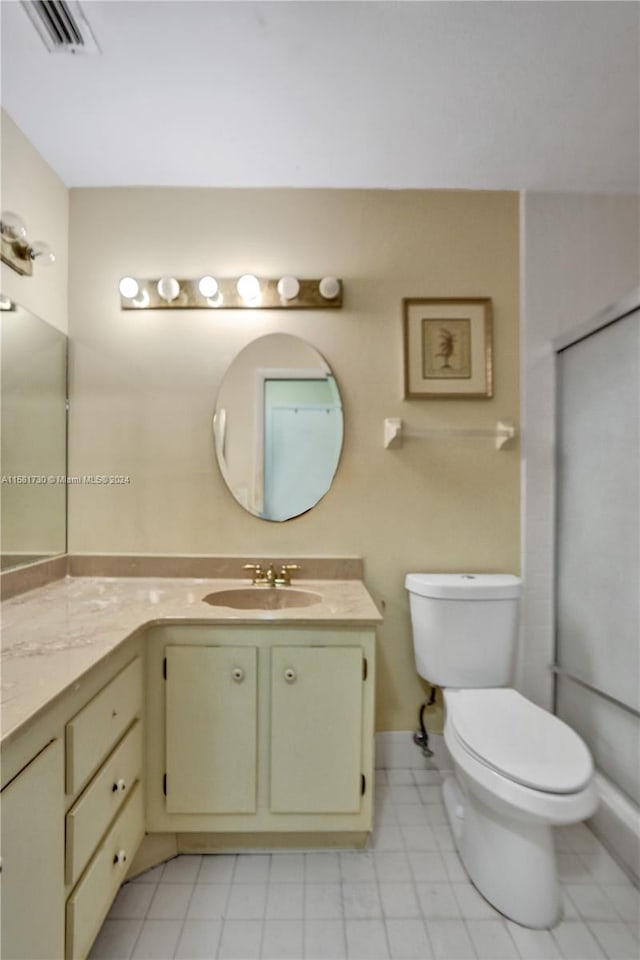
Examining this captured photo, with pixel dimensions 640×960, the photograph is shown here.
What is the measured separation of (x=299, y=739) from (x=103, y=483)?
46.9 inches

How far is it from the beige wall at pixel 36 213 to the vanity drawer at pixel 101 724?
1.28 metres

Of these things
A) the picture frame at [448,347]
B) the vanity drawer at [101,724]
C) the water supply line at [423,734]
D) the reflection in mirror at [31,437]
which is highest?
the picture frame at [448,347]

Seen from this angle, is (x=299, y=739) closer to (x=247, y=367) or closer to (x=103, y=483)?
(x=103, y=483)

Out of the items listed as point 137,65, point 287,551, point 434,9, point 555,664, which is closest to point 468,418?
point 287,551

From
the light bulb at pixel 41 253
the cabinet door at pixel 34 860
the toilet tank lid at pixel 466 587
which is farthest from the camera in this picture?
the toilet tank lid at pixel 466 587

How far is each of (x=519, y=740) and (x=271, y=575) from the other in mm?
941

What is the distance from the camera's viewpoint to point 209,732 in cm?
140

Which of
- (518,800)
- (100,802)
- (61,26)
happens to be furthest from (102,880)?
(61,26)

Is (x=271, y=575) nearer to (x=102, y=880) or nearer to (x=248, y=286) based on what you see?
(x=102, y=880)

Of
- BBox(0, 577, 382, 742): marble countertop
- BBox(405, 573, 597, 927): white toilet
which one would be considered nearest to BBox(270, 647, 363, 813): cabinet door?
BBox(0, 577, 382, 742): marble countertop

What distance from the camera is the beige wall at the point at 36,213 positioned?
153 centimetres

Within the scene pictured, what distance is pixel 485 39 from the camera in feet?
4.14

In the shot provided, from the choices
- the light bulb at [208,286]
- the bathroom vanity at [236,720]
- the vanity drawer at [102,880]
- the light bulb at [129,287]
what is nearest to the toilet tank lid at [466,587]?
the bathroom vanity at [236,720]

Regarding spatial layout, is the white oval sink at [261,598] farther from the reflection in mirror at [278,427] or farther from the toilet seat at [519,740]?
the toilet seat at [519,740]
